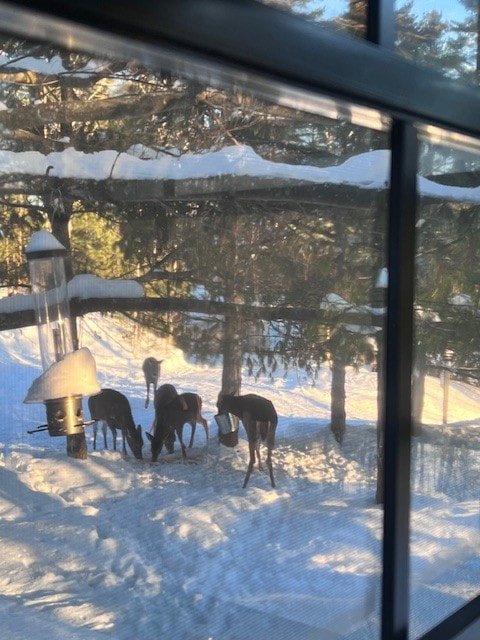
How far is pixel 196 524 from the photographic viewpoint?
1.04 m

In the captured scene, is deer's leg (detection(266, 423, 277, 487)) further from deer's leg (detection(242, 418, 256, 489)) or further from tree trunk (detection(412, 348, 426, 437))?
tree trunk (detection(412, 348, 426, 437))

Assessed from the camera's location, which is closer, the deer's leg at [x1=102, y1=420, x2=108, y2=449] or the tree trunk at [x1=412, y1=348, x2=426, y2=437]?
the deer's leg at [x1=102, y1=420, x2=108, y2=449]

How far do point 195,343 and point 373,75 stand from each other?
58cm

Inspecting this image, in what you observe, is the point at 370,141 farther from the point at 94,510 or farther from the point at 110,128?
the point at 94,510

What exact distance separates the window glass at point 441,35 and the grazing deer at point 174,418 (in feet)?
2.74

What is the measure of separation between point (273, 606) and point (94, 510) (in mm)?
413

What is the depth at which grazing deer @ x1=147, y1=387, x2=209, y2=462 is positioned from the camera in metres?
1.00

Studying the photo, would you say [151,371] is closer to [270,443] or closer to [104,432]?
[104,432]

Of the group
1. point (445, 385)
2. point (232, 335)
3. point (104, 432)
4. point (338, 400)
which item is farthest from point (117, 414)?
point (445, 385)

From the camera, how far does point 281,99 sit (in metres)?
1.12

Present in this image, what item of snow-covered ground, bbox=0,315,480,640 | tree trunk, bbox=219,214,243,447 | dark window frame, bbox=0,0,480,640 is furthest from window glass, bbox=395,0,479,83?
snow-covered ground, bbox=0,315,480,640

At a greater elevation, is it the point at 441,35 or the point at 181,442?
the point at 441,35

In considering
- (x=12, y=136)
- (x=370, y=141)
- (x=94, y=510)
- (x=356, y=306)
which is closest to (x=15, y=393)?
(x=94, y=510)

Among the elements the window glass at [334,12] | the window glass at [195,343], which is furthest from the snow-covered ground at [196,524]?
the window glass at [334,12]
